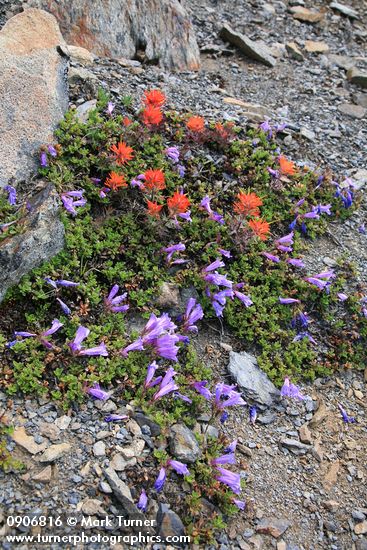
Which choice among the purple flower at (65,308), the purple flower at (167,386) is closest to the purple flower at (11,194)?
the purple flower at (65,308)

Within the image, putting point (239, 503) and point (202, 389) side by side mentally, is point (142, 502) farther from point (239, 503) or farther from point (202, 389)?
point (202, 389)

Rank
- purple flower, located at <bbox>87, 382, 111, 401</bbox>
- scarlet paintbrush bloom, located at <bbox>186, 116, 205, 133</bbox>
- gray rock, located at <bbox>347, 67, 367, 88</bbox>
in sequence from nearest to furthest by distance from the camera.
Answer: purple flower, located at <bbox>87, 382, 111, 401</bbox> → scarlet paintbrush bloom, located at <bbox>186, 116, 205, 133</bbox> → gray rock, located at <bbox>347, 67, 367, 88</bbox>

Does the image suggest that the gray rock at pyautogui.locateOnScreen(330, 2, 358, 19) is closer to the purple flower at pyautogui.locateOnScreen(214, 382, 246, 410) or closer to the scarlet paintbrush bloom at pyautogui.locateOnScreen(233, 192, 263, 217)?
the scarlet paintbrush bloom at pyautogui.locateOnScreen(233, 192, 263, 217)

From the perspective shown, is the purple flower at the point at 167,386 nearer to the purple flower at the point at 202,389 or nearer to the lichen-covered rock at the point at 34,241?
the purple flower at the point at 202,389

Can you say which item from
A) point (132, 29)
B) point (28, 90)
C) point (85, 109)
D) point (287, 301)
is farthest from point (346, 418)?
point (132, 29)

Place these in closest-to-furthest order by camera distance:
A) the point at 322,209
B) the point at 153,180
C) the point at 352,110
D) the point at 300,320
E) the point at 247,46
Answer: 1. the point at 153,180
2. the point at 300,320
3. the point at 322,209
4. the point at 352,110
5. the point at 247,46

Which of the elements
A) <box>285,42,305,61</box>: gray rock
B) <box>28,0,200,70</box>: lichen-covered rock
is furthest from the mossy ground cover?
<box>285,42,305,61</box>: gray rock

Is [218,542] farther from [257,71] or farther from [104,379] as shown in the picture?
[257,71]
